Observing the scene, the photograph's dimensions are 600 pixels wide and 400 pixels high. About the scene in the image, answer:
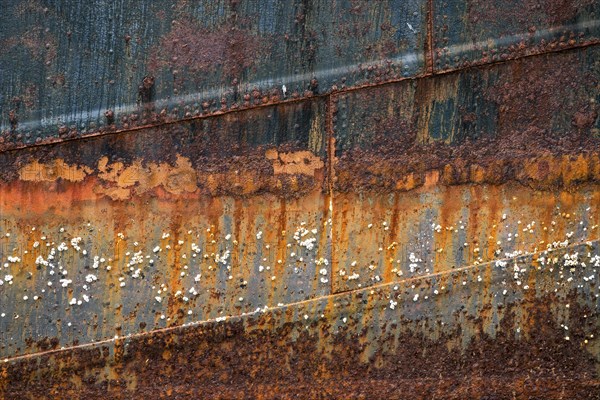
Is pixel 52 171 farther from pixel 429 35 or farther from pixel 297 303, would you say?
pixel 429 35

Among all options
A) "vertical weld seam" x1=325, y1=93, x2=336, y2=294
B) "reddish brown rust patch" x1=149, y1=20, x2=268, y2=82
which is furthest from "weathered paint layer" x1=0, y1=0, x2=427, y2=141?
"vertical weld seam" x1=325, y1=93, x2=336, y2=294

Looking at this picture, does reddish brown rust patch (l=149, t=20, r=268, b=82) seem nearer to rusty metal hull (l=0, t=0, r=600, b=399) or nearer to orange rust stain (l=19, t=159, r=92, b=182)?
rusty metal hull (l=0, t=0, r=600, b=399)

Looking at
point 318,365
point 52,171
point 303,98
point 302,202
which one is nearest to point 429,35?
point 303,98

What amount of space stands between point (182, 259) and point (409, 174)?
1344 mm

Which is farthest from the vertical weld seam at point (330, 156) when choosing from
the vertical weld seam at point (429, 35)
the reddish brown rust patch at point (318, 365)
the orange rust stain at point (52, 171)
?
the orange rust stain at point (52, 171)

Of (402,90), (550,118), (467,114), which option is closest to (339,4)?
(402,90)

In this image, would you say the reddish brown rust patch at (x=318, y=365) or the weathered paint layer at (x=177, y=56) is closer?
the weathered paint layer at (x=177, y=56)

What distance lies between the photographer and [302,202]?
16.2 feet

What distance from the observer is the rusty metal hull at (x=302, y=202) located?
4762mm

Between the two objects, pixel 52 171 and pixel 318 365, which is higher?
pixel 52 171

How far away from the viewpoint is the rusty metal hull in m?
4.76

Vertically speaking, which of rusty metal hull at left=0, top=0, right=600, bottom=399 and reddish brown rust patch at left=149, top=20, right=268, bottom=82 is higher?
reddish brown rust patch at left=149, top=20, right=268, bottom=82

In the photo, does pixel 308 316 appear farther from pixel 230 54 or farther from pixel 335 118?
pixel 230 54

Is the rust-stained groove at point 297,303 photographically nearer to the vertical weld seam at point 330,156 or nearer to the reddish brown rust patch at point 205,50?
the vertical weld seam at point 330,156
